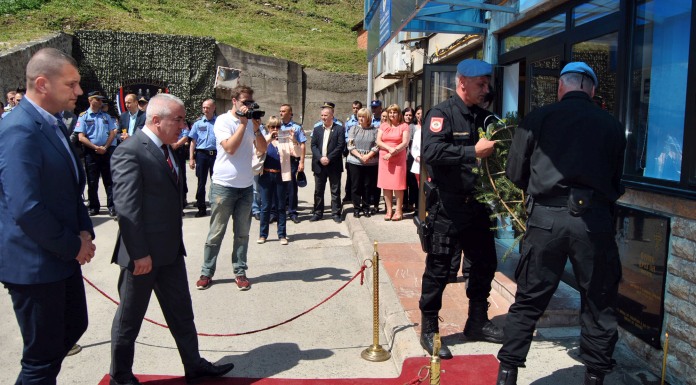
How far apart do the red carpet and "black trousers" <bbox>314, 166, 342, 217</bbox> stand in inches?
239

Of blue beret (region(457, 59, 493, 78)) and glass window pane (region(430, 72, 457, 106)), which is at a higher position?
glass window pane (region(430, 72, 457, 106))

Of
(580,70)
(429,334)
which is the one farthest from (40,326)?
(580,70)

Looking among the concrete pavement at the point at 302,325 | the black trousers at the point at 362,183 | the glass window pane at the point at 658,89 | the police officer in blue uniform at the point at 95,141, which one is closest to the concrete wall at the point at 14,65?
the police officer in blue uniform at the point at 95,141

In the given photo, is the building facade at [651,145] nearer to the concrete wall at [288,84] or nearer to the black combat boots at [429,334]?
the black combat boots at [429,334]

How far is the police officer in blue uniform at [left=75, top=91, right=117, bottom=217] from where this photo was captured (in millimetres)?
10180

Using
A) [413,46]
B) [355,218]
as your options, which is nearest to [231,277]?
[355,218]

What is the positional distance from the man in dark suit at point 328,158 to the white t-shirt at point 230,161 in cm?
393

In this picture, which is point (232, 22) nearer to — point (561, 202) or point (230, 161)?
point (230, 161)

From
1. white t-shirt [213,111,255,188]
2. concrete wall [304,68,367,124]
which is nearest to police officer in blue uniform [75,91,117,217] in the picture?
white t-shirt [213,111,255,188]

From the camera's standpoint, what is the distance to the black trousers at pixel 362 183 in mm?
9945

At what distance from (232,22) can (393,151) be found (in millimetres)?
25570

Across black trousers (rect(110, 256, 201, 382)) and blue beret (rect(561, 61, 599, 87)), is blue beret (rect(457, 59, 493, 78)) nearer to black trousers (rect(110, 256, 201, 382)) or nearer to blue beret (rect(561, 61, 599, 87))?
blue beret (rect(561, 61, 599, 87))

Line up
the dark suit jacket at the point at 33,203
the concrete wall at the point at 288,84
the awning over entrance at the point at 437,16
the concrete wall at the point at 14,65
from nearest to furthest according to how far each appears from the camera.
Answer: the dark suit jacket at the point at 33,203 → the awning over entrance at the point at 437,16 → the concrete wall at the point at 14,65 → the concrete wall at the point at 288,84

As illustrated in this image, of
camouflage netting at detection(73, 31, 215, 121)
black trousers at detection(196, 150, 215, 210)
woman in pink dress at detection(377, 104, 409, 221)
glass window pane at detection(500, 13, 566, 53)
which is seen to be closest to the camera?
glass window pane at detection(500, 13, 566, 53)
